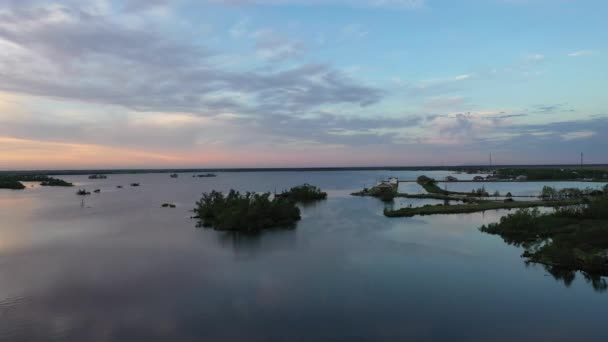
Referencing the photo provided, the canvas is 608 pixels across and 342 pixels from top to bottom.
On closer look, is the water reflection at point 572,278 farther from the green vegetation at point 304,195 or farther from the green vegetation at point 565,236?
the green vegetation at point 304,195

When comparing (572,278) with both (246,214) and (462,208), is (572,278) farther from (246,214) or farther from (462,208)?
(462,208)

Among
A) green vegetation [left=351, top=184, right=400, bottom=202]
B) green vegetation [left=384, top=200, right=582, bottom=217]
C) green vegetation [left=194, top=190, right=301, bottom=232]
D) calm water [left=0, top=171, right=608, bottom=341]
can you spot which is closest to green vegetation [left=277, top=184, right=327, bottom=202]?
green vegetation [left=351, top=184, right=400, bottom=202]

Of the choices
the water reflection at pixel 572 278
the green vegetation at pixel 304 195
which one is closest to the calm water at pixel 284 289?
the water reflection at pixel 572 278

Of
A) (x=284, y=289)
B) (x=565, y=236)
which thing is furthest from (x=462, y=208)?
(x=284, y=289)

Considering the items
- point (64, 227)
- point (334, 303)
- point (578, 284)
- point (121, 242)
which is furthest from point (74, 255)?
point (578, 284)

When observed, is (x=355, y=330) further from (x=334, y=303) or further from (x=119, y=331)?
(x=119, y=331)
